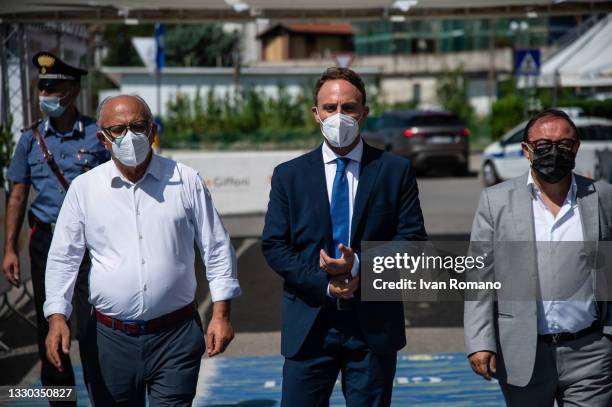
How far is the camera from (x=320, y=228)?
4.01 metres

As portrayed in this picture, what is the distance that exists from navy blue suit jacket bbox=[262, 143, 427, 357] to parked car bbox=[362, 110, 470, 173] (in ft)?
69.5

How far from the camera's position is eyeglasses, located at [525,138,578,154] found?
4059mm

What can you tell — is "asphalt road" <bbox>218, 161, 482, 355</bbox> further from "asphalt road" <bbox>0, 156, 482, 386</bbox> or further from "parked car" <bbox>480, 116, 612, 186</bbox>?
"parked car" <bbox>480, 116, 612, 186</bbox>

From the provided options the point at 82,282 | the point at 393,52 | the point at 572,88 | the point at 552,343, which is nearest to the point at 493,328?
the point at 552,343

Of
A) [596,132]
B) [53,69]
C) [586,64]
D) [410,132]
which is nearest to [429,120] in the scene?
[410,132]

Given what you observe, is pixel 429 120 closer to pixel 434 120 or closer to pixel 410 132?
pixel 434 120

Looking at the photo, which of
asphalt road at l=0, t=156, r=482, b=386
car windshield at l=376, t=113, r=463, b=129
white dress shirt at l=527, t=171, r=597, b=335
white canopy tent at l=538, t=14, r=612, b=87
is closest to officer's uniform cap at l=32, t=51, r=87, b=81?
asphalt road at l=0, t=156, r=482, b=386

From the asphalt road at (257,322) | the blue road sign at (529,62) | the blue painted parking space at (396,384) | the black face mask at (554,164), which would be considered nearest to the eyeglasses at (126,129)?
the black face mask at (554,164)

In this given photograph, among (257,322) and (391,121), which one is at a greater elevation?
(391,121)

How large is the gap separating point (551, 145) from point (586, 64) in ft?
72.6

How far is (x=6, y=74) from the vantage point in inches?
410

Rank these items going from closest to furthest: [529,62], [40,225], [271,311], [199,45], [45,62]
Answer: [45,62] < [40,225] < [271,311] < [529,62] < [199,45]

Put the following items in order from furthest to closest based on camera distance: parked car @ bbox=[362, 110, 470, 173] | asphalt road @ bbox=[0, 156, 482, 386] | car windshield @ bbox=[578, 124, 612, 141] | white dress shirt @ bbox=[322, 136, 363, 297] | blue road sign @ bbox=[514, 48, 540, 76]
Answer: parked car @ bbox=[362, 110, 470, 173]
blue road sign @ bbox=[514, 48, 540, 76]
car windshield @ bbox=[578, 124, 612, 141]
asphalt road @ bbox=[0, 156, 482, 386]
white dress shirt @ bbox=[322, 136, 363, 297]

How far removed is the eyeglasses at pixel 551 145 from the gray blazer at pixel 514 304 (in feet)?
0.52
